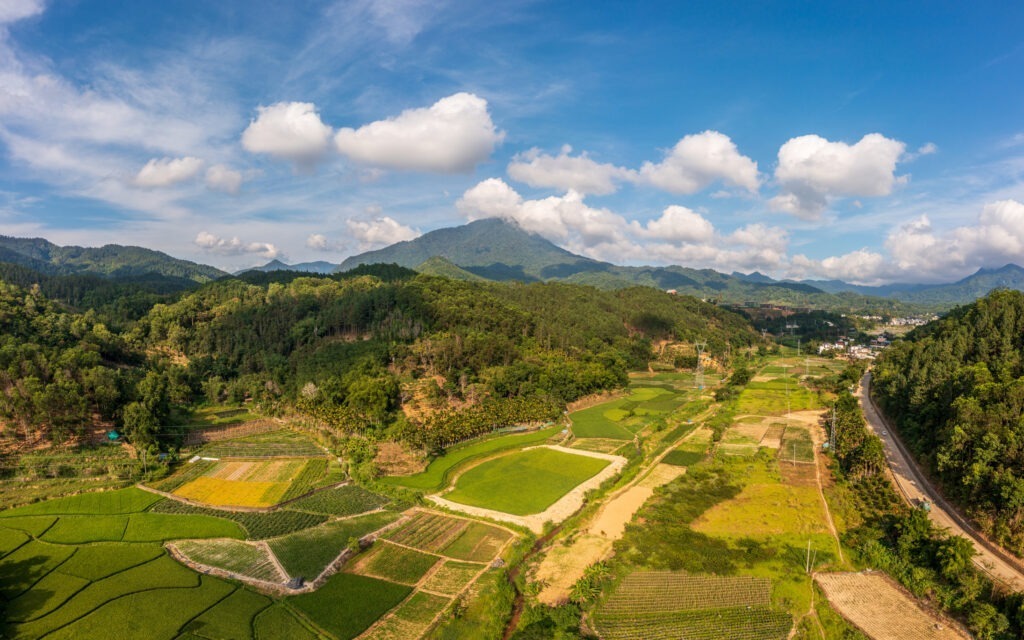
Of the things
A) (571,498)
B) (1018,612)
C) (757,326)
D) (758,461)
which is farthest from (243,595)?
(757,326)

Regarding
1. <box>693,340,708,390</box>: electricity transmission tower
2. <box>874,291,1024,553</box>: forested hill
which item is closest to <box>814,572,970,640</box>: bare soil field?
<box>874,291,1024,553</box>: forested hill

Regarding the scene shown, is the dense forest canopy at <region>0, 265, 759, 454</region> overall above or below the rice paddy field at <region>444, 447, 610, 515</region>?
above

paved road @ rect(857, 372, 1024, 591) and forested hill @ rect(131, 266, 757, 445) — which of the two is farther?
forested hill @ rect(131, 266, 757, 445)

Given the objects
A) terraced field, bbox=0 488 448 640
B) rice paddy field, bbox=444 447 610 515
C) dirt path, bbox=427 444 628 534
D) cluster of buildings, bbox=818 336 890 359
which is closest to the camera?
terraced field, bbox=0 488 448 640

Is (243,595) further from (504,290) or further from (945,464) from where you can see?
(504,290)

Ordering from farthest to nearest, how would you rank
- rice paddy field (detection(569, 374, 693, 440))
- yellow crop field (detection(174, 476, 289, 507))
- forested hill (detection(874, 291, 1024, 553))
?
rice paddy field (detection(569, 374, 693, 440)), yellow crop field (detection(174, 476, 289, 507)), forested hill (detection(874, 291, 1024, 553))

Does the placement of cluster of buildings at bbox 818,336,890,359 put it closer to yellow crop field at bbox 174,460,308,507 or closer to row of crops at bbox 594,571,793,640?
row of crops at bbox 594,571,793,640

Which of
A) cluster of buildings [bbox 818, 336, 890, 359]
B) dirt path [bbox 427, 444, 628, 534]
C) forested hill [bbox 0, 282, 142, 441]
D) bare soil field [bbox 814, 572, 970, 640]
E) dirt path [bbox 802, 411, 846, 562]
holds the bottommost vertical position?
dirt path [bbox 427, 444, 628, 534]
